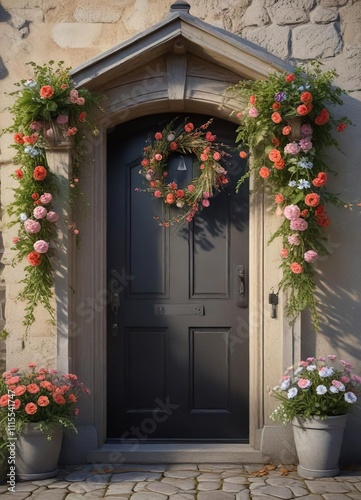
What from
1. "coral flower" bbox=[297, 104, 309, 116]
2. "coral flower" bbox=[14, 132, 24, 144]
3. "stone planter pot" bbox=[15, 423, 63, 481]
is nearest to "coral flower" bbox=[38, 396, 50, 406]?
"stone planter pot" bbox=[15, 423, 63, 481]

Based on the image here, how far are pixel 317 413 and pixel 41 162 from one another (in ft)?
7.83

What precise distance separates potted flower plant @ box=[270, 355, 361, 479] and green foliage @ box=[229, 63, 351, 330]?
16.2 inches

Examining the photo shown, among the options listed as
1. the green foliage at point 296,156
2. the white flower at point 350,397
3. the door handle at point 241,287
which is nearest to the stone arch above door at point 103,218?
the door handle at point 241,287

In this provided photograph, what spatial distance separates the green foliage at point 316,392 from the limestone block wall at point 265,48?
23cm

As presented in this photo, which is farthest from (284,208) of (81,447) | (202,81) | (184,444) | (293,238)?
(81,447)

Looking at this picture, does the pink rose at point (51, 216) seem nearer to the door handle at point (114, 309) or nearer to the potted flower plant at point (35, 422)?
the door handle at point (114, 309)

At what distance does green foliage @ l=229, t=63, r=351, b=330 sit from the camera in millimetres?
4523

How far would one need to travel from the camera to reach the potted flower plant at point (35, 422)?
4324 millimetres

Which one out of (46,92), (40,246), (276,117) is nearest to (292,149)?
(276,117)

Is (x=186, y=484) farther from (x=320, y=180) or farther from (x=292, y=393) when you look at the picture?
(x=320, y=180)

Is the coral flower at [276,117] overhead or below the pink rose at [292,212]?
overhead

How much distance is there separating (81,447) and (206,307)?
1.27 metres

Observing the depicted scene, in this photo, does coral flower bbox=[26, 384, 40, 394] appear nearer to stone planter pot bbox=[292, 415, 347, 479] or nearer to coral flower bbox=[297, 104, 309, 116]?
stone planter pot bbox=[292, 415, 347, 479]

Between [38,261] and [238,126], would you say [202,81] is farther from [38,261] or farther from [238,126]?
[38,261]
